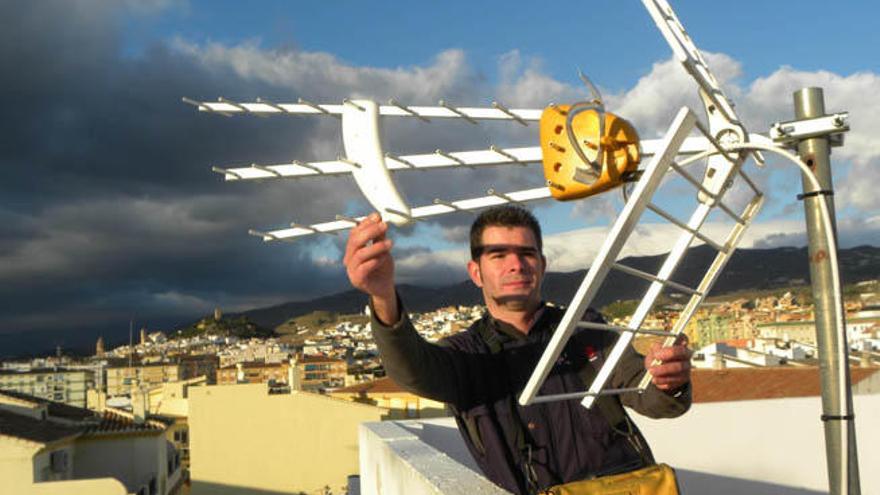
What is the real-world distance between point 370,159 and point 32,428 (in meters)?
23.2

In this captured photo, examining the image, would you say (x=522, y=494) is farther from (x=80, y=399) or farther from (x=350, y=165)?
(x=80, y=399)

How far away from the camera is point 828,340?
205cm

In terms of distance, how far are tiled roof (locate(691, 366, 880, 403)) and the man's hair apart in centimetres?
1598

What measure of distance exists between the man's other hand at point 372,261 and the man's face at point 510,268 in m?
0.54

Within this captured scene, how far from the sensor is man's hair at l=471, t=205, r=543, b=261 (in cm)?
265

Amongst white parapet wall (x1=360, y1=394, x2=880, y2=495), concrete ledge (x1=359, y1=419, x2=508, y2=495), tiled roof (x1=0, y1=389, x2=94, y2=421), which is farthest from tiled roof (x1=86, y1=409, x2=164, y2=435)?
concrete ledge (x1=359, y1=419, x2=508, y2=495)

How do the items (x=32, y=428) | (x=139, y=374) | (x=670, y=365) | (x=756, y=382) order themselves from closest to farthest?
(x=670, y=365)
(x=756, y=382)
(x=32, y=428)
(x=139, y=374)

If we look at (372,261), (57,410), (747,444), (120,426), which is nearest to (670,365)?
(372,261)

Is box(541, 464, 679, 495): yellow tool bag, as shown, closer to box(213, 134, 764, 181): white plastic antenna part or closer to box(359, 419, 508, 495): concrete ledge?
box(359, 419, 508, 495): concrete ledge

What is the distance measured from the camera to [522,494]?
2477 mm

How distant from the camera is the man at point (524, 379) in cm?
243

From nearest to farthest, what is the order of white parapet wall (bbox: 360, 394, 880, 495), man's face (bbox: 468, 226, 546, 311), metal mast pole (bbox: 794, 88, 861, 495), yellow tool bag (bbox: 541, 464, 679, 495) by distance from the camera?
metal mast pole (bbox: 794, 88, 861, 495)
yellow tool bag (bbox: 541, 464, 679, 495)
man's face (bbox: 468, 226, 546, 311)
white parapet wall (bbox: 360, 394, 880, 495)

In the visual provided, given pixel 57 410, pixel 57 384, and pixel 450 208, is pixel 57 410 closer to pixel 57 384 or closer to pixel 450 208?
pixel 450 208

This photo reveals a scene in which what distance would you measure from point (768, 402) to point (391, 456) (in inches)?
118
